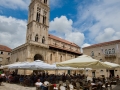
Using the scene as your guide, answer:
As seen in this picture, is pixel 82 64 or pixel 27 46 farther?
pixel 27 46

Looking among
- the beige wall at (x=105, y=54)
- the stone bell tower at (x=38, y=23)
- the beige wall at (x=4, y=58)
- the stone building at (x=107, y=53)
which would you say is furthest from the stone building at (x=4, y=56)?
the stone building at (x=107, y=53)

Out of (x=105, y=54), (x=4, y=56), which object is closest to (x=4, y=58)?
(x=4, y=56)

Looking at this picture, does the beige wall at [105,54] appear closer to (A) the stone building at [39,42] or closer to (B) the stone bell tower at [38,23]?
(A) the stone building at [39,42]

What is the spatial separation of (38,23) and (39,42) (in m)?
5.80

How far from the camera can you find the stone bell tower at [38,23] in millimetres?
31150

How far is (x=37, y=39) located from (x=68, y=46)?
1504 centimetres

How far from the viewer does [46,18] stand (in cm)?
3597

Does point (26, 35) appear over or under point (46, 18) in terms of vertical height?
under

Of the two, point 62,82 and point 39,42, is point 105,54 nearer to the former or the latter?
point 39,42

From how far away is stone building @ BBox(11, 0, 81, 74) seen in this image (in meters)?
28.6

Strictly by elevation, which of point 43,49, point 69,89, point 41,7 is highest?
point 41,7

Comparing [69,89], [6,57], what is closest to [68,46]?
[6,57]

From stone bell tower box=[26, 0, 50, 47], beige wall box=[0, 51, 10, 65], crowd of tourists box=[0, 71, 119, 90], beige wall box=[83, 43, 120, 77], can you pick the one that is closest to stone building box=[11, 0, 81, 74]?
stone bell tower box=[26, 0, 50, 47]

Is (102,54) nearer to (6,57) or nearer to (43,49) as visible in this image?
(43,49)
